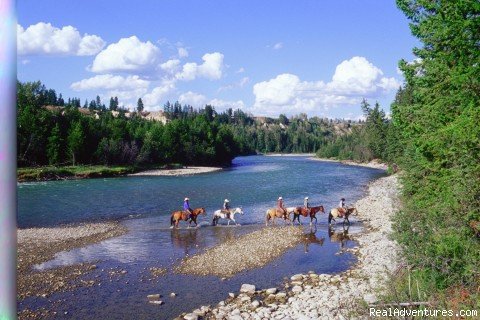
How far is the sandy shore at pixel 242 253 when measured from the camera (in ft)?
70.4

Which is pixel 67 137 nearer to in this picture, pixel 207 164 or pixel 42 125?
pixel 42 125

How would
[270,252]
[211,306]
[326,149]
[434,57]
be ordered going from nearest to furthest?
[211,306] < [434,57] < [270,252] < [326,149]

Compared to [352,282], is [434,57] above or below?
above

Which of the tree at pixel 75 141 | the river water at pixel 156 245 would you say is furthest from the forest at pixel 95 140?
the river water at pixel 156 245

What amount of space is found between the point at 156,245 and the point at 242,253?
6421 millimetres

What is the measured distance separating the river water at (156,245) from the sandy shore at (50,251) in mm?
908

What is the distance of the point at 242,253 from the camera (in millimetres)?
24156

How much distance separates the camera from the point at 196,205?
146 ft

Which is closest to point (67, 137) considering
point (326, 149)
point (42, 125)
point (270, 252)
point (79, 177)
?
point (42, 125)

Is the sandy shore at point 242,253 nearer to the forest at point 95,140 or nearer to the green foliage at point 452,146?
the green foliage at point 452,146

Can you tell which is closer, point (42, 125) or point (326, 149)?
point (42, 125)

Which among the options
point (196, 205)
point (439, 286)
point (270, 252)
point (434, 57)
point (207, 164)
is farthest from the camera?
point (207, 164)

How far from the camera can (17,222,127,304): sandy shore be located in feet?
62.9

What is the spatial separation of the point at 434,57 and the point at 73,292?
19.0 meters
